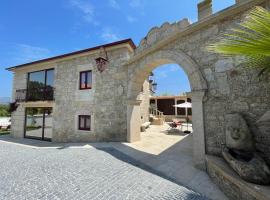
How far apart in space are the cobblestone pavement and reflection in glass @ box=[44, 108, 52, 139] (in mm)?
5378

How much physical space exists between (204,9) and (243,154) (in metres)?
4.20

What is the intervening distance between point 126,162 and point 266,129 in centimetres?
401

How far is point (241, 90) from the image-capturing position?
4035 millimetres

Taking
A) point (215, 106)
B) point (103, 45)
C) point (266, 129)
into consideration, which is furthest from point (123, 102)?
point (266, 129)

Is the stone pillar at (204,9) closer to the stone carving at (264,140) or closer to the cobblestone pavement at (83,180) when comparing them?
the stone carving at (264,140)

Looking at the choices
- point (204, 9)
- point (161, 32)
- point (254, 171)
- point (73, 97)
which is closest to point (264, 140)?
point (254, 171)

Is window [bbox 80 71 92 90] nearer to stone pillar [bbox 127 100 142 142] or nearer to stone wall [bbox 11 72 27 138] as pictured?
stone pillar [bbox 127 100 142 142]

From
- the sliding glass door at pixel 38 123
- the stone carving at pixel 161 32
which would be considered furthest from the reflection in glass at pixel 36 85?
the stone carving at pixel 161 32

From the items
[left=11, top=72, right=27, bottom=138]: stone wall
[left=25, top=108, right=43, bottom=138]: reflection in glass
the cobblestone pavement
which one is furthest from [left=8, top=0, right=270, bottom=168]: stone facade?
[left=11, top=72, right=27, bottom=138]: stone wall

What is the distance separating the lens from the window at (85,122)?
9.56 m

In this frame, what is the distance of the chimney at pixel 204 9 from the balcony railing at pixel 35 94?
10.0 m

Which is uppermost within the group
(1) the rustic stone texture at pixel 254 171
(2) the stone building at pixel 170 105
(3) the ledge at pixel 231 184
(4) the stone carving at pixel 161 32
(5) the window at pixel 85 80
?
(4) the stone carving at pixel 161 32

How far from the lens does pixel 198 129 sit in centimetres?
473

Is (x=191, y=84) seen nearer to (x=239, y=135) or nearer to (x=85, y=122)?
(x=239, y=135)
